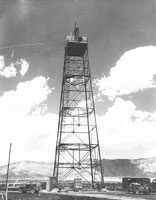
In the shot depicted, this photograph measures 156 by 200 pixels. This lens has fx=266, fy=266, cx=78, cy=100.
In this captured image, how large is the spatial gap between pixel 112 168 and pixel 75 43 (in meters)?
143

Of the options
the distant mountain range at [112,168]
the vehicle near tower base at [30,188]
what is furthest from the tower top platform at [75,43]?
the distant mountain range at [112,168]

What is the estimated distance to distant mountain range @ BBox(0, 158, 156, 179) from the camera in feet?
517

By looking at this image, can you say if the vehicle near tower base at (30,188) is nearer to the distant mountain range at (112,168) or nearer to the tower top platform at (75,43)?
the tower top platform at (75,43)

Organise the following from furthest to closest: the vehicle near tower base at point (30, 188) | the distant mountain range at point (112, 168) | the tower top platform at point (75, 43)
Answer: the distant mountain range at point (112, 168) < the tower top platform at point (75, 43) < the vehicle near tower base at point (30, 188)

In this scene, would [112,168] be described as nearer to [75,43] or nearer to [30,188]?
[30,188]

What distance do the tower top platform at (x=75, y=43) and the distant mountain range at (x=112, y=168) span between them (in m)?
130

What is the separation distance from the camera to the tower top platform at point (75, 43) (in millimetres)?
33250

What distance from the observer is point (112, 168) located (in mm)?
165750

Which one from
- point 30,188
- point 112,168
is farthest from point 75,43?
point 112,168

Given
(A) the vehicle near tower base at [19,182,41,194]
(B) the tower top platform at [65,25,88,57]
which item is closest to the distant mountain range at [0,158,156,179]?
(A) the vehicle near tower base at [19,182,41,194]

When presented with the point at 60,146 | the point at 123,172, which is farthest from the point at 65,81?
the point at 123,172

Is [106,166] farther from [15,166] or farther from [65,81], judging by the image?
[65,81]

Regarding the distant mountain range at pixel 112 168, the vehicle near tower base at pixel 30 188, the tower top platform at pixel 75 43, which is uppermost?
the tower top platform at pixel 75 43

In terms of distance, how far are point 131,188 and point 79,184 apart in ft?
20.5
